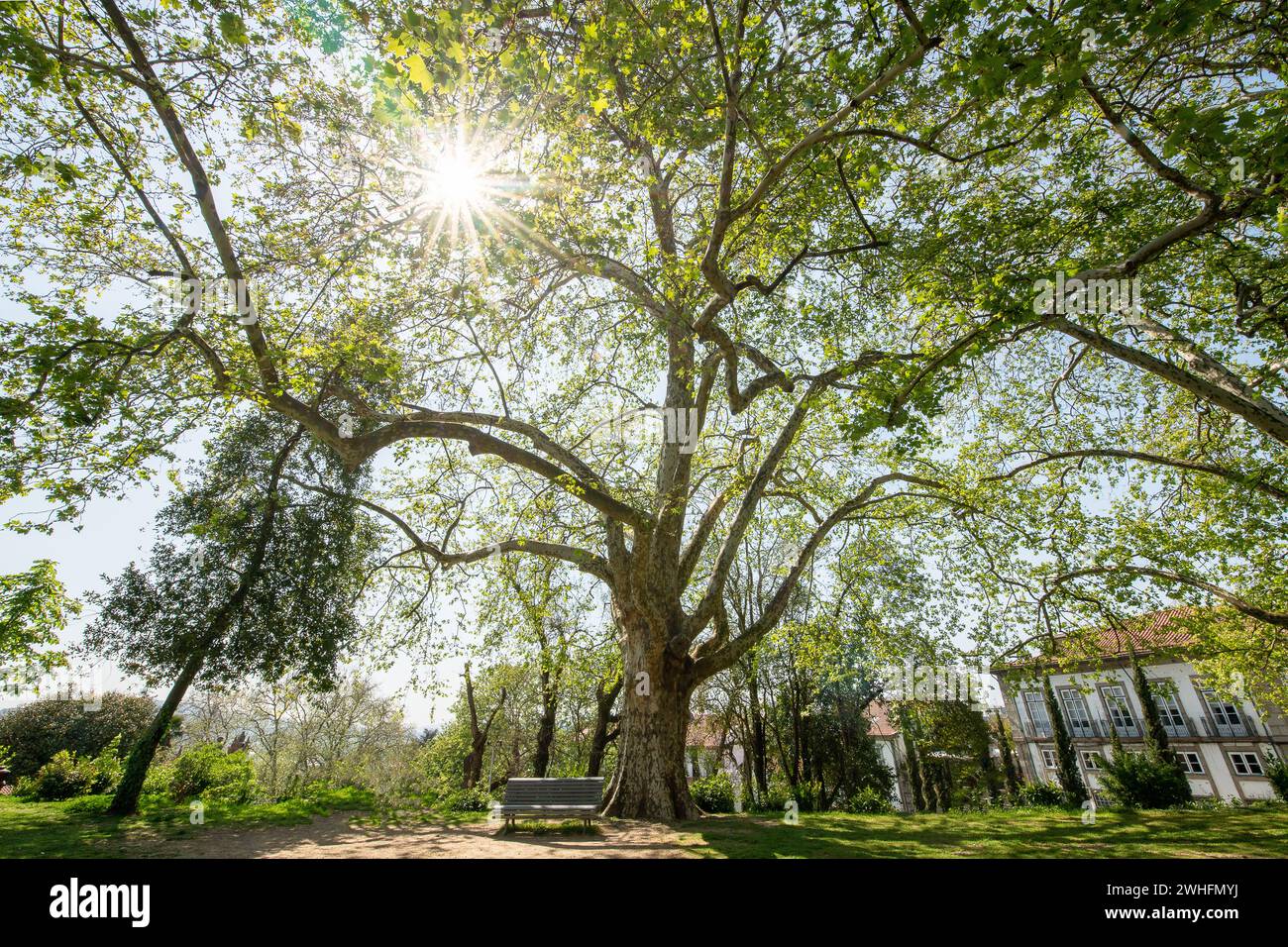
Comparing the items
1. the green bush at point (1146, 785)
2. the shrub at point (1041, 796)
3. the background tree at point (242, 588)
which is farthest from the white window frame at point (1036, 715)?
the background tree at point (242, 588)

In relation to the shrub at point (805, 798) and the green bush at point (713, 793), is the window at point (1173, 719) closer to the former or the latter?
the shrub at point (805, 798)

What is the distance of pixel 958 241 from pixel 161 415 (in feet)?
43.6

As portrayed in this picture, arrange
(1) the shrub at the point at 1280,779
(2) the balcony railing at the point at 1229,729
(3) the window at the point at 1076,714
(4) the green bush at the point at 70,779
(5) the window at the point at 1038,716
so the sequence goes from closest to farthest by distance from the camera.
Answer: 1. (4) the green bush at the point at 70,779
2. (1) the shrub at the point at 1280,779
3. (2) the balcony railing at the point at 1229,729
4. (3) the window at the point at 1076,714
5. (5) the window at the point at 1038,716

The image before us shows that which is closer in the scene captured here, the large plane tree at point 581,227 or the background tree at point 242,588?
the large plane tree at point 581,227

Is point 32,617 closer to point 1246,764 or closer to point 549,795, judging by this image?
point 549,795

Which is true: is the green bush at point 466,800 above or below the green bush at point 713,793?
above

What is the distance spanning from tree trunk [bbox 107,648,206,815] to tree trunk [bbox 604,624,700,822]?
10.6 metres

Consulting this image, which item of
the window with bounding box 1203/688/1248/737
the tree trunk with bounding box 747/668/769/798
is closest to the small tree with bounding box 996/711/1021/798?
the window with bounding box 1203/688/1248/737

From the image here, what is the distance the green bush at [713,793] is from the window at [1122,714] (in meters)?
32.5

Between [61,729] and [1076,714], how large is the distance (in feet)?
184

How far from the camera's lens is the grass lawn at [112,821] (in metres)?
7.44

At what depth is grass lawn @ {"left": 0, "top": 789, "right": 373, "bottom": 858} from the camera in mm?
7441

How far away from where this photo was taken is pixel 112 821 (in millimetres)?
10414
